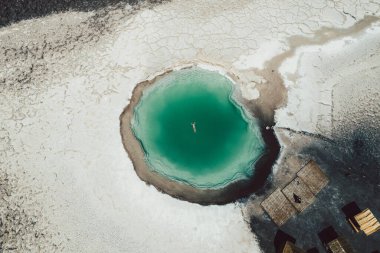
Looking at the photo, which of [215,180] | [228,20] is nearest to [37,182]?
[215,180]

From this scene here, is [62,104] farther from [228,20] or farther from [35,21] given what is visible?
[228,20]

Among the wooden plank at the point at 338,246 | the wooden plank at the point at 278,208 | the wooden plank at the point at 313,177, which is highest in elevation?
the wooden plank at the point at 313,177

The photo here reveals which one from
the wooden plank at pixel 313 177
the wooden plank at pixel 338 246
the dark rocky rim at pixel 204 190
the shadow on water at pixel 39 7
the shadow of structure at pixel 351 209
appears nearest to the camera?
the wooden plank at pixel 338 246

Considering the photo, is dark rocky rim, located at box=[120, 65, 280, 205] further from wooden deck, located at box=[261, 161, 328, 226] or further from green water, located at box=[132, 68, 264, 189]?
wooden deck, located at box=[261, 161, 328, 226]

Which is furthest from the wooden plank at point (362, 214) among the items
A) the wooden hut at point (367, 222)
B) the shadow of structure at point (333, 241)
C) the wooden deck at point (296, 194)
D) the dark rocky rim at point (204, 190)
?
the dark rocky rim at point (204, 190)

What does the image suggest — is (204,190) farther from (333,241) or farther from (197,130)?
(333,241)

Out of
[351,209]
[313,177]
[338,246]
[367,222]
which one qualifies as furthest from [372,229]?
[313,177]

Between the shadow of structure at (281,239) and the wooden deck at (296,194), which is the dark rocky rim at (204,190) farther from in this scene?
the shadow of structure at (281,239)
